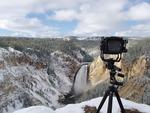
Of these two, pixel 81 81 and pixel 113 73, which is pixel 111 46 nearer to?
pixel 113 73

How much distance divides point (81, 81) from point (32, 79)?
1186 centimetres

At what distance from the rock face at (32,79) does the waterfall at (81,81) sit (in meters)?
1.21

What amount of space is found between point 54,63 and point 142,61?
127 ft

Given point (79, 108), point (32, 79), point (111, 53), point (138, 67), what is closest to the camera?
point (111, 53)

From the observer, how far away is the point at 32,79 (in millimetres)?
70438

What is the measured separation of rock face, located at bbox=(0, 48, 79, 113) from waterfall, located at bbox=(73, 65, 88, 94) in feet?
3.98

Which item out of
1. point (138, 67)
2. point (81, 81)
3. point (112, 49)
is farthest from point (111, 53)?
point (81, 81)

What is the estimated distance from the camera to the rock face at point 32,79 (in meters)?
57.5

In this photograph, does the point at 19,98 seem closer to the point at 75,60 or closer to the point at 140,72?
the point at 140,72

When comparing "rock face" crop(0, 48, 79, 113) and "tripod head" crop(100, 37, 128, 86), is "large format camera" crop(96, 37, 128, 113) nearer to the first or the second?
"tripod head" crop(100, 37, 128, 86)

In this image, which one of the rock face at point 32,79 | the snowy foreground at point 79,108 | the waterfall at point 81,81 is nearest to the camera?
the snowy foreground at point 79,108

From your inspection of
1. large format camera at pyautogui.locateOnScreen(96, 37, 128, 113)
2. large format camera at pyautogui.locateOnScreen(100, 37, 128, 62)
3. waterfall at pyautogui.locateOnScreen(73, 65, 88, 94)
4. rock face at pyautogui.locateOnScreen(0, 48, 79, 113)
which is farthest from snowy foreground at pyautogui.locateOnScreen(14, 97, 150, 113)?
waterfall at pyautogui.locateOnScreen(73, 65, 88, 94)

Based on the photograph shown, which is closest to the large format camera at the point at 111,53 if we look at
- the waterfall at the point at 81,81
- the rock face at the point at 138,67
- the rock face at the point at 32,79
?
the rock face at the point at 138,67

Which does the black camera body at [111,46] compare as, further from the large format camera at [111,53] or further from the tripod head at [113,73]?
the tripod head at [113,73]
